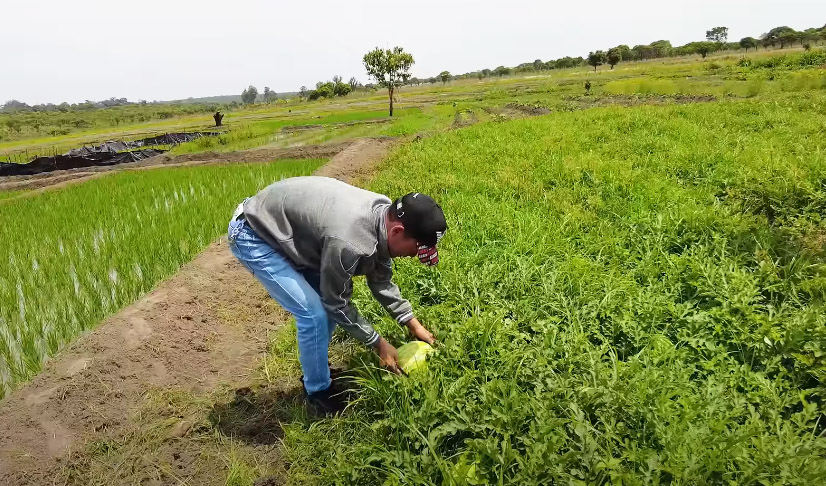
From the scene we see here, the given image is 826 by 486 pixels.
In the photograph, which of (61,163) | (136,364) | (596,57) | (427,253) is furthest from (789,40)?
(136,364)

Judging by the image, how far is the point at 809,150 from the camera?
650 cm

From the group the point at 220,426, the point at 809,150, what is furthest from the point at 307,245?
the point at 809,150

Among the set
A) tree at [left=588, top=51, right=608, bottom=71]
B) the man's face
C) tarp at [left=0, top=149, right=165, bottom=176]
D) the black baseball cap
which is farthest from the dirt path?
tree at [left=588, top=51, right=608, bottom=71]

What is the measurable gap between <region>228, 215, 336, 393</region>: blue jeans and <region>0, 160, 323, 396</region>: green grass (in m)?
2.16

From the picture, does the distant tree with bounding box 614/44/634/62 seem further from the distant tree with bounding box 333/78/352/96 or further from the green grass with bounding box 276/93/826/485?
the green grass with bounding box 276/93/826/485

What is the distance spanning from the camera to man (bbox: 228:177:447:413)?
6.66 feet

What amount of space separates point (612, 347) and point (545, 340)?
0.45 meters

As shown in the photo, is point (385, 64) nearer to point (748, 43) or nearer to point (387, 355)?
point (387, 355)

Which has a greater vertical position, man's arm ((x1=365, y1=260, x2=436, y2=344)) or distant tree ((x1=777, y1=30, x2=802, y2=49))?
Answer: distant tree ((x1=777, y1=30, x2=802, y2=49))

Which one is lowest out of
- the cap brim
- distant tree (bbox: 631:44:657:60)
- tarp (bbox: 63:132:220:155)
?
the cap brim

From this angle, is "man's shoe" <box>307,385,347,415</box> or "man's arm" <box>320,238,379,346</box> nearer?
"man's arm" <box>320,238,379,346</box>

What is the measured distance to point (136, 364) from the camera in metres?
3.31

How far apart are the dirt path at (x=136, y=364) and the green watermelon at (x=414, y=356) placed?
132cm

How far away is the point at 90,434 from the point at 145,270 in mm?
2324
